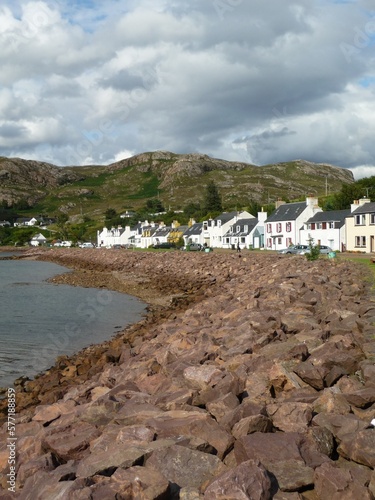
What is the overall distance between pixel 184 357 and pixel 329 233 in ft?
202

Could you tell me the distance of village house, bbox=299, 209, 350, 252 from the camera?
69.1 metres

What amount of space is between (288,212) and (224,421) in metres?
77.5

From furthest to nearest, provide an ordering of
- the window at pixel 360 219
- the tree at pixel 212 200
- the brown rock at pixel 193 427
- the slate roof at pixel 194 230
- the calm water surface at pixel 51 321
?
1. the tree at pixel 212 200
2. the slate roof at pixel 194 230
3. the window at pixel 360 219
4. the calm water surface at pixel 51 321
5. the brown rock at pixel 193 427

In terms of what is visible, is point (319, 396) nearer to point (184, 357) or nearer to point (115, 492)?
point (115, 492)

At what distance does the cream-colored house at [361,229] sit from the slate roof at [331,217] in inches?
95.8

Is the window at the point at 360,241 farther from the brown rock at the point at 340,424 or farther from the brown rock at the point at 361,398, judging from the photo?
the brown rock at the point at 340,424

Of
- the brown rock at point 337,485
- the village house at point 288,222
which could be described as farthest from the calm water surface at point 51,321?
the village house at point 288,222

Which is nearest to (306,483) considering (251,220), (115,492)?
(115,492)

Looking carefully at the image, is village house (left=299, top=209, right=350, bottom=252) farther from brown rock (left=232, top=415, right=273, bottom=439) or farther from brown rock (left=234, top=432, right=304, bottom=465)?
brown rock (left=234, top=432, right=304, bottom=465)

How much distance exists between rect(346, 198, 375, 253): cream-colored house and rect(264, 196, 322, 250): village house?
516 inches

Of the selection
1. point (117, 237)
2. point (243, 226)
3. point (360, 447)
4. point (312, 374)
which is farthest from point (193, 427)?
point (117, 237)

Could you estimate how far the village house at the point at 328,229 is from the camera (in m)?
69.1

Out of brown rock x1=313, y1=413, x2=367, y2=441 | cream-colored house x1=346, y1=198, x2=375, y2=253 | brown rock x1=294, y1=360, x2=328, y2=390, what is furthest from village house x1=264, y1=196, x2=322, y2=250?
brown rock x1=313, y1=413, x2=367, y2=441

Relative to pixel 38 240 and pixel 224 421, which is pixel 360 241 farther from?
pixel 38 240
